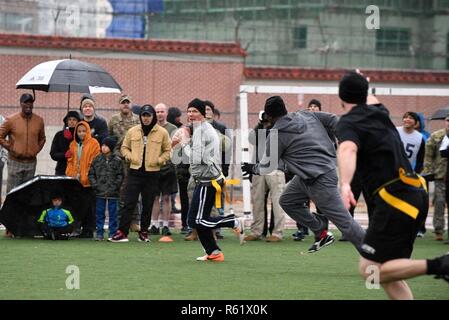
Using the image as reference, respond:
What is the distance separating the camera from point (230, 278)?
1125 cm

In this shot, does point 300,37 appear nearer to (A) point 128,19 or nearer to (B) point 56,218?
(A) point 128,19

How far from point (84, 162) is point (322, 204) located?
5.01 metres

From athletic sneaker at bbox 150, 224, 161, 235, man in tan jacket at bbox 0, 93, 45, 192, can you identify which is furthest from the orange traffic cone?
man in tan jacket at bbox 0, 93, 45, 192

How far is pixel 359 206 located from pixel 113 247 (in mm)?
11481

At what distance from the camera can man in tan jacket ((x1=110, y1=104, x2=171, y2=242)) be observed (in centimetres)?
1554

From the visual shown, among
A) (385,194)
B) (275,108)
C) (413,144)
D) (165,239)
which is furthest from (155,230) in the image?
(385,194)

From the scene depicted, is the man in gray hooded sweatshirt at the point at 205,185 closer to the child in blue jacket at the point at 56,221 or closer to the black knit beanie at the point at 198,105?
the black knit beanie at the point at 198,105

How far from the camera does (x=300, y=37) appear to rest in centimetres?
3653

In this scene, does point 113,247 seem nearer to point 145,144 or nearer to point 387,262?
point 145,144

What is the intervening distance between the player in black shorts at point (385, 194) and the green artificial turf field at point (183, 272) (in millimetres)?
1573

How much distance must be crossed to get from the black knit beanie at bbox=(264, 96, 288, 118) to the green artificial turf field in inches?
70.0

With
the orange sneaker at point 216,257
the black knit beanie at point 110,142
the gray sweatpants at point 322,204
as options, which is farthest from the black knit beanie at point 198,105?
the black knit beanie at point 110,142

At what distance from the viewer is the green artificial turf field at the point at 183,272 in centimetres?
1002
